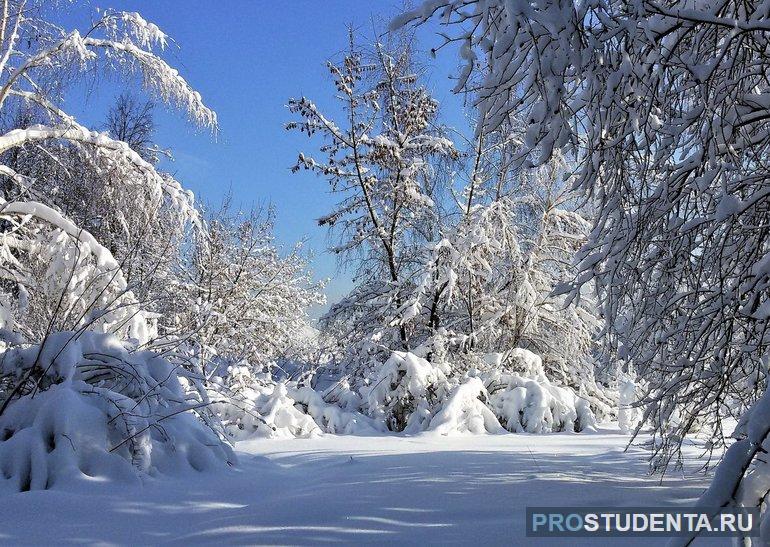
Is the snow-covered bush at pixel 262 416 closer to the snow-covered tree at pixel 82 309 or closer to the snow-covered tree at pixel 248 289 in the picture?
the snow-covered tree at pixel 82 309

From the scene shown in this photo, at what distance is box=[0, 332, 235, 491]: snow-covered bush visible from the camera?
2.94 meters

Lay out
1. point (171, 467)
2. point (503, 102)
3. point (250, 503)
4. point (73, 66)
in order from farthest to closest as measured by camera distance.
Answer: point (73, 66), point (171, 467), point (250, 503), point (503, 102)

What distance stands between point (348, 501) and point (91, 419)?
159cm

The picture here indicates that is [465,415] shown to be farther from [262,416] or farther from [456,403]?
[262,416]

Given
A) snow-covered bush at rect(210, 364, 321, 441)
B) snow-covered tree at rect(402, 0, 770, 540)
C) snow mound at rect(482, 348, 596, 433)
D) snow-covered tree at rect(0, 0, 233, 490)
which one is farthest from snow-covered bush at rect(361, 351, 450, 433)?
snow-covered tree at rect(402, 0, 770, 540)

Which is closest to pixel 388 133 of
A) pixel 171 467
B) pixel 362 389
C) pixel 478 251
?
pixel 478 251

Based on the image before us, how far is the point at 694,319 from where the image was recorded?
2672 millimetres

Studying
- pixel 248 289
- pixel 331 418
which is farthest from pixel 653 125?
pixel 248 289

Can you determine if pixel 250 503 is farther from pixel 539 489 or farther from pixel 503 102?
pixel 503 102

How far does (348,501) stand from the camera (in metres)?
2.57

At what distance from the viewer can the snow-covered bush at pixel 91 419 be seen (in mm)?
2941

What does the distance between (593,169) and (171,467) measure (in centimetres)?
294

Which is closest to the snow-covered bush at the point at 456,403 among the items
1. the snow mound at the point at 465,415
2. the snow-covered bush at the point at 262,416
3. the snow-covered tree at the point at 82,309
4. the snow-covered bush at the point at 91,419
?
the snow mound at the point at 465,415

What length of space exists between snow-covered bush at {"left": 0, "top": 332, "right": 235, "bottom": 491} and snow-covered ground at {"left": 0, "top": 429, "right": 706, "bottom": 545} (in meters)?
0.21
